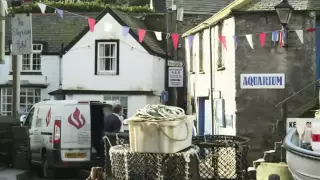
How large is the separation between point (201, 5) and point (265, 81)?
20.4 metres

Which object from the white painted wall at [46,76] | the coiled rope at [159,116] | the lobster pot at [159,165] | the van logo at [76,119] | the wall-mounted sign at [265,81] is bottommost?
the lobster pot at [159,165]

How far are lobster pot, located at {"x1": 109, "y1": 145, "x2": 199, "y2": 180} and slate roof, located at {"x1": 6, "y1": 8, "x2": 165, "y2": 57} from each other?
25457 millimetres

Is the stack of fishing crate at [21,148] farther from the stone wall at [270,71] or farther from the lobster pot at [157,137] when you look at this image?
the lobster pot at [157,137]

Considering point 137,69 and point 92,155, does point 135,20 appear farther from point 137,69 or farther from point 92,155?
point 92,155

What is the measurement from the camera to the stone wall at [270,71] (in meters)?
16.0

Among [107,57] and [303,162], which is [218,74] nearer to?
Answer: [303,162]

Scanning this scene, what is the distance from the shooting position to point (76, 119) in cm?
1369

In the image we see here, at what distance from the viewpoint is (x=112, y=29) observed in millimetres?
31719

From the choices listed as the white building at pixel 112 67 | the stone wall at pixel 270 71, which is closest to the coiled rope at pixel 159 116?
the stone wall at pixel 270 71

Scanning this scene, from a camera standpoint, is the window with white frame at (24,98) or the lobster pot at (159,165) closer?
the lobster pot at (159,165)

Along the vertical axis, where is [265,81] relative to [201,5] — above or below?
below

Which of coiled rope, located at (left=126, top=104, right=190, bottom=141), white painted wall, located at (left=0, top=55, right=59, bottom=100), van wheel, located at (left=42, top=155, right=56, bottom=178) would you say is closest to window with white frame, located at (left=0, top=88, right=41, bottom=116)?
white painted wall, located at (left=0, top=55, right=59, bottom=100)

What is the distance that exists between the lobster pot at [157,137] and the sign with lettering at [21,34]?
381 inches

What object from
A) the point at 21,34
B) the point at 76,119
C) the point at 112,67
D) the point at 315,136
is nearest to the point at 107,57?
the point at 112,67
